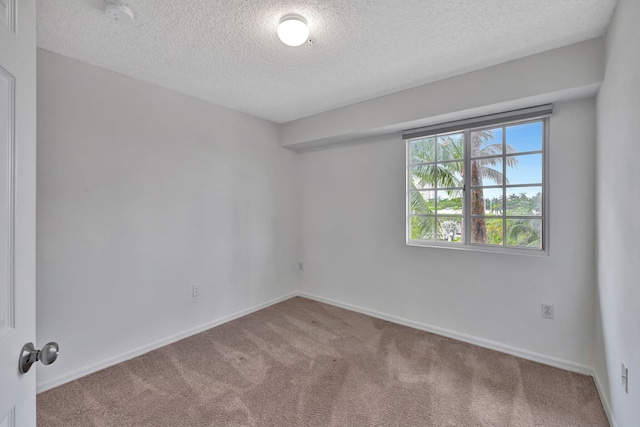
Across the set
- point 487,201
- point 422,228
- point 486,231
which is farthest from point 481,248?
point 422,228

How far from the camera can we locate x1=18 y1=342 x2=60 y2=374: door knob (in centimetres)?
72

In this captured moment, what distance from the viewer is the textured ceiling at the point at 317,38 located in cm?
160

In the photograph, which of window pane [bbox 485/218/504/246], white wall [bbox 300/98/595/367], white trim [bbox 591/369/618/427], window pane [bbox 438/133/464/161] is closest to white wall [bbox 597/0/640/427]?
white trim [bbox 591/369/618/427]

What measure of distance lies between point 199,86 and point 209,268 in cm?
179

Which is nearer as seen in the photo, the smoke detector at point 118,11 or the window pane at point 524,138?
the smoke detector at point 118,11

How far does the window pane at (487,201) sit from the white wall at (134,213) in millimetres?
2362

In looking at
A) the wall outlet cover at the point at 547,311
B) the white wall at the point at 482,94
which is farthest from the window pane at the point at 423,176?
the wall outlet cover at the point at 547,311

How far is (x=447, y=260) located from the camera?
279 centimetres

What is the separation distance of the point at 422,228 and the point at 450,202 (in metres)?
0.40

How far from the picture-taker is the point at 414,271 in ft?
9.86

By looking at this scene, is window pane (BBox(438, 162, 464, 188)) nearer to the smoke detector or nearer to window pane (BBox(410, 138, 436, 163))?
window pane (BBox(410, 138, 436, 163))

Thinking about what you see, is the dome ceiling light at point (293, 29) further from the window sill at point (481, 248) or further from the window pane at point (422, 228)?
the window sill at point (481, 248)

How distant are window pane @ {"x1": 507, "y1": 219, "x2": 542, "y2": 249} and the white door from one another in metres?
3.01

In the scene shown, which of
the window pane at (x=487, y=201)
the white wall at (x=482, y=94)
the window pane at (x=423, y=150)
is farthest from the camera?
the window pane at (x=423, y=150)
